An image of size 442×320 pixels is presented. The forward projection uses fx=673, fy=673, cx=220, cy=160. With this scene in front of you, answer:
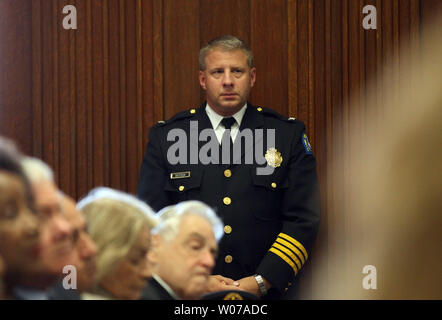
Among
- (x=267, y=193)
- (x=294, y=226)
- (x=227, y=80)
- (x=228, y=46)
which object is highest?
(x=228, y=46)

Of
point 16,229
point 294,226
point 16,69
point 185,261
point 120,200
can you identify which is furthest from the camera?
point 16,69

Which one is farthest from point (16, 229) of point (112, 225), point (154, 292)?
point (154, 292)

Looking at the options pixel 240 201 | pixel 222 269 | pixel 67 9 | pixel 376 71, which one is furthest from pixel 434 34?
pixel 67 9

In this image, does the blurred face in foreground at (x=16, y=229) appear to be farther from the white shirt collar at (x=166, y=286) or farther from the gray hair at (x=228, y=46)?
the gray hair at (x=228, y=46)

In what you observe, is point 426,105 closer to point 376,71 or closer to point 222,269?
point 376,71

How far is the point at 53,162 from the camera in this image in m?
3.10

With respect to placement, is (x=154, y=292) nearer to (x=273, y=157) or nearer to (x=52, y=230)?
(x=52, y=230)

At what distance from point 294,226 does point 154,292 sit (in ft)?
3.33

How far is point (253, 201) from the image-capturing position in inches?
102

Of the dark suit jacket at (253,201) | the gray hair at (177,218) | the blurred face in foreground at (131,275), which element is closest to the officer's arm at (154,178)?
the dark suit jacket at (253,201)

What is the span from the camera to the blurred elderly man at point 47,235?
1.33m

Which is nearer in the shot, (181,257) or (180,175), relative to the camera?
(181,257)

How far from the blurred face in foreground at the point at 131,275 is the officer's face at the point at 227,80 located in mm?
1095

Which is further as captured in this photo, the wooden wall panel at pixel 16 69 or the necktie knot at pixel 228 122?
the wooden wall panel at pixel 16 69
